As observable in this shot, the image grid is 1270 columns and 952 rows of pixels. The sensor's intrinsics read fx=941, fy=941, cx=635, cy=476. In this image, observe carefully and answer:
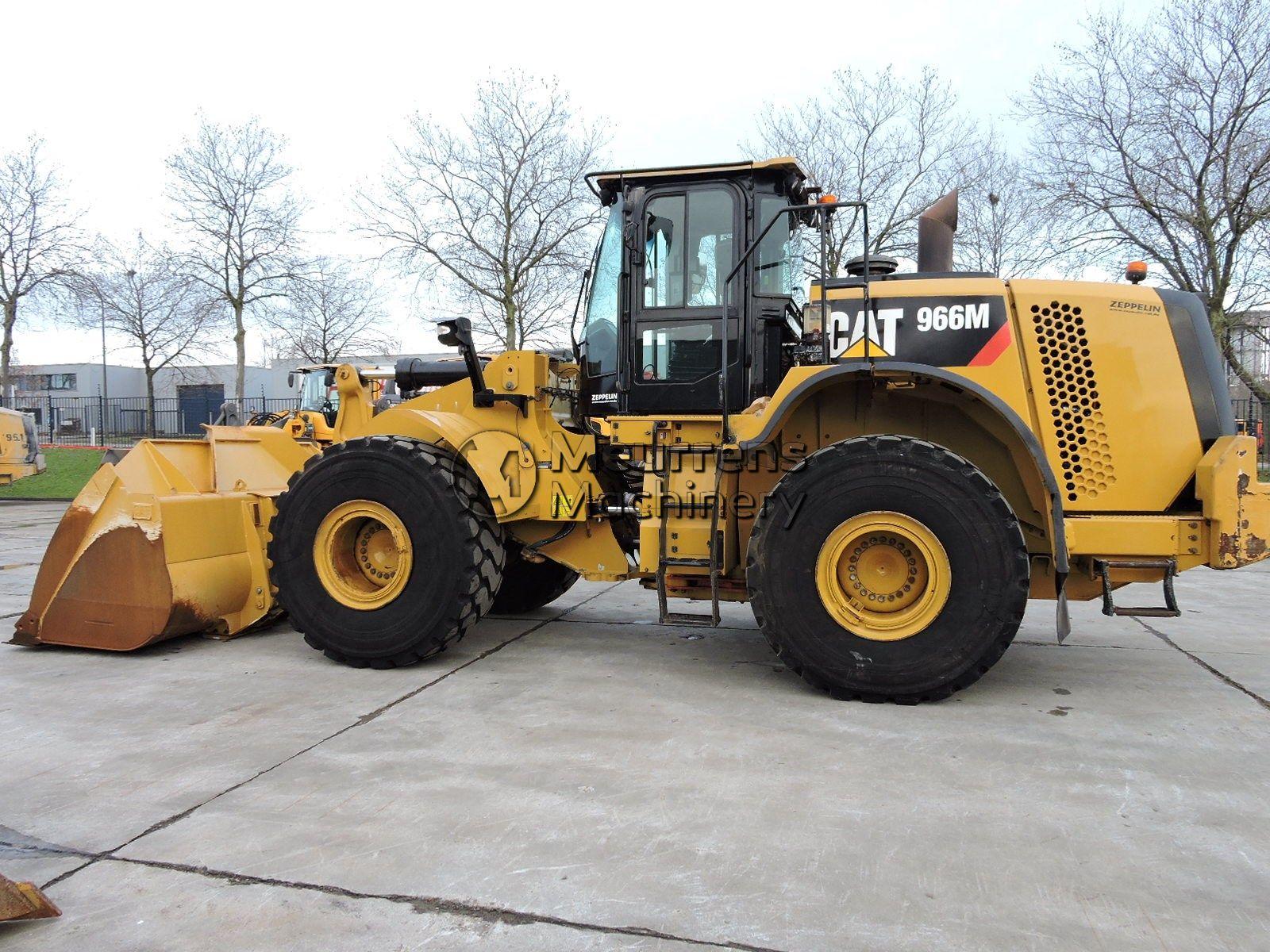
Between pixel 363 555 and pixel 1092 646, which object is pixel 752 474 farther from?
pixel 1092 646

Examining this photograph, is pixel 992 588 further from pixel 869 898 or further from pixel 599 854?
pixel 599 854

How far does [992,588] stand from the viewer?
4.40m

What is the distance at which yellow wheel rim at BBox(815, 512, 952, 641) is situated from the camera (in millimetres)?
4535

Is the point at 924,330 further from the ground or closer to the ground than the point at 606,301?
closer to the ground

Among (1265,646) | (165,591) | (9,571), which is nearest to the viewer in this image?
(165,591)

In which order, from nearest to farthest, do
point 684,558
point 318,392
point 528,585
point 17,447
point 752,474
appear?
1. point 684,558
2. point 752,474
3. point 528,585
4. point 17,447
5. point 318,392

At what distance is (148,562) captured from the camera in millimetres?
5496

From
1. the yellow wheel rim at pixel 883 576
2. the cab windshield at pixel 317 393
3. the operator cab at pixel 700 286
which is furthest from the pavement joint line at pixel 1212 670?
the cab windshield at pixel 317 393

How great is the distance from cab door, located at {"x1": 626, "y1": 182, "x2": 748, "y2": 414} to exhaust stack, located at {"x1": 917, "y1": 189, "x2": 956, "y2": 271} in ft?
3.65

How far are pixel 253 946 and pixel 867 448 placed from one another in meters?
3.31

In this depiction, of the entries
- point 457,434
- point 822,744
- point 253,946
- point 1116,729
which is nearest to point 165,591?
point 457,434

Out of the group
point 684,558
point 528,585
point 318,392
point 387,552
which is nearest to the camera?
point 684,558

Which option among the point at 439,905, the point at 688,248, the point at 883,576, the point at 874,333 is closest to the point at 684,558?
the point at 883,576

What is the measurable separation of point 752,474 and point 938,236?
A: 182 cm
